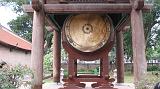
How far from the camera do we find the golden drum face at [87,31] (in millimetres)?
10656

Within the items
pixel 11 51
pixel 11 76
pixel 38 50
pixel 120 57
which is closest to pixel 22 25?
pixel 11 51

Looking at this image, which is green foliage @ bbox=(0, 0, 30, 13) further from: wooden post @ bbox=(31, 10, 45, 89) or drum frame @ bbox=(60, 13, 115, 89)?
wooden post @ bbox=(31, 10, 45, 89)

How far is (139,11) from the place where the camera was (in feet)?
30.4

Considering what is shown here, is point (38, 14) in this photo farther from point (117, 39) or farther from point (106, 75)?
point (117, 39)

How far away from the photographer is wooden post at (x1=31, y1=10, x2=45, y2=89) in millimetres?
9148

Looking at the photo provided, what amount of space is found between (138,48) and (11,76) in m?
4.04

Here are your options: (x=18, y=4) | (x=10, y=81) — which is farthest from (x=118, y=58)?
A: (x=18, y=4)

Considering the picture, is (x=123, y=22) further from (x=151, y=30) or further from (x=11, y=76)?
(x=151, y=30)

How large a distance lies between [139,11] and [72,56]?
8.71 feet

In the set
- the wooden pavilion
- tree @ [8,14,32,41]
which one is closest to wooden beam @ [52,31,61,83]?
the wooden pavilion

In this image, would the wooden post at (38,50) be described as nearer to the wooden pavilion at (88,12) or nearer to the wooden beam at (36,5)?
the wooden pavilion at (88,12)

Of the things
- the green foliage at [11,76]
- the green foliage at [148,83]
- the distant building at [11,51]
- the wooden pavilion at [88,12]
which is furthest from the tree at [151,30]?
the green foliage at [11,76]

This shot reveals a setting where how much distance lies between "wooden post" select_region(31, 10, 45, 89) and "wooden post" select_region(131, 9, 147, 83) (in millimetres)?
2493

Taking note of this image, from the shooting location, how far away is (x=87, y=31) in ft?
35.6
